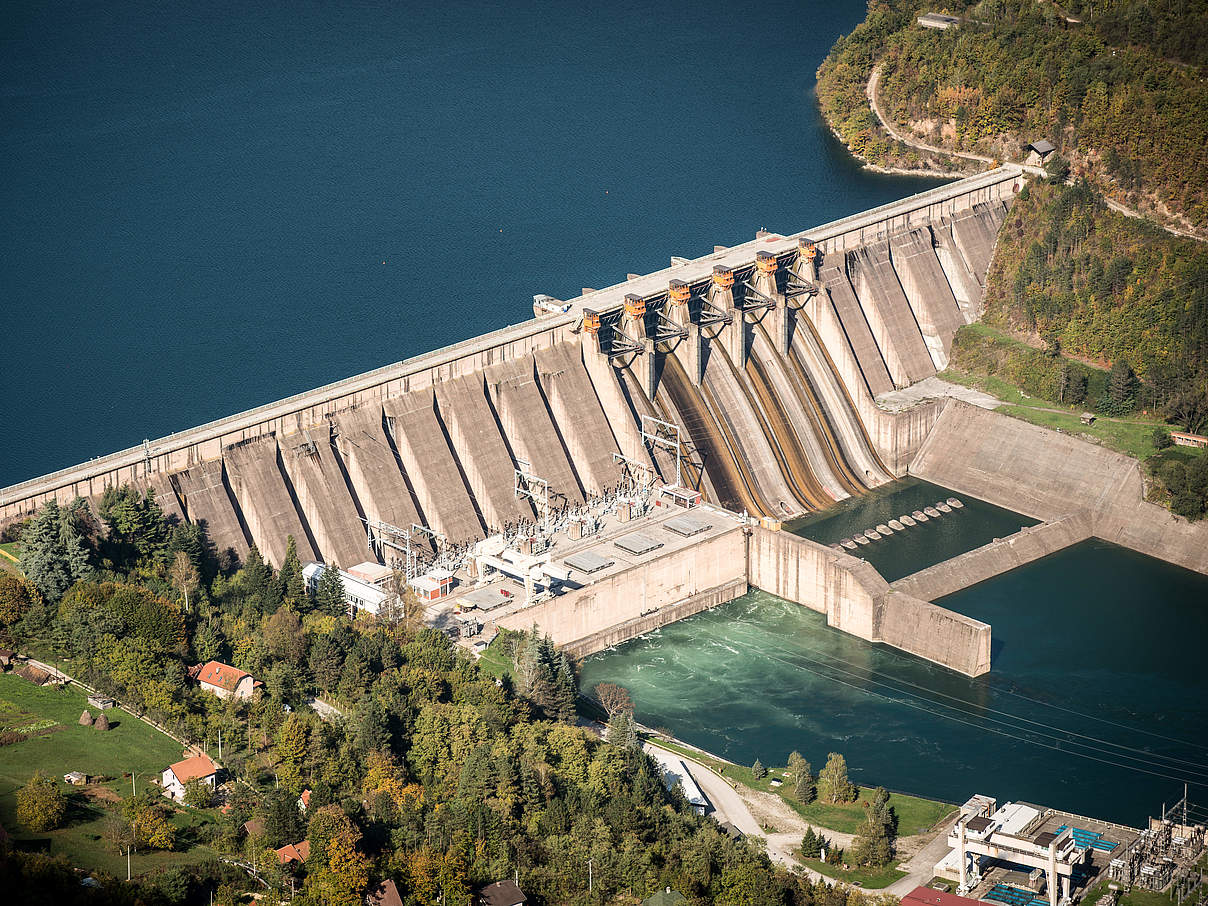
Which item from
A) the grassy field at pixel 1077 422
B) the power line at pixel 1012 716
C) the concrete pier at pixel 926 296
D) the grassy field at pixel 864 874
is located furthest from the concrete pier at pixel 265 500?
the concrete pier at pixel 926 296

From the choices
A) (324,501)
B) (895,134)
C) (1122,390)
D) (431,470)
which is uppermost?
(895,134)

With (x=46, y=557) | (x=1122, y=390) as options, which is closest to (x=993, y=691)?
(x=1122, y=390)

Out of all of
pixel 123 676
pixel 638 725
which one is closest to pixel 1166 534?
pixel 638 725

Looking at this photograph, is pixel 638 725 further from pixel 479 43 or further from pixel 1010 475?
pixel 479 43

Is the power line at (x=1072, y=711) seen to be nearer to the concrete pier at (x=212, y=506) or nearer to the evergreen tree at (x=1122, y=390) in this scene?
the evergreen tree at (x=1122, y=390)

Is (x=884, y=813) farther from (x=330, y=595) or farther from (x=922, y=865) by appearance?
(x=330, y=595)

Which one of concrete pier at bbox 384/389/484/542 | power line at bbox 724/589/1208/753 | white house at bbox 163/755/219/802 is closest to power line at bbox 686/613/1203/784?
power line at bbox 724/589/1208/753
